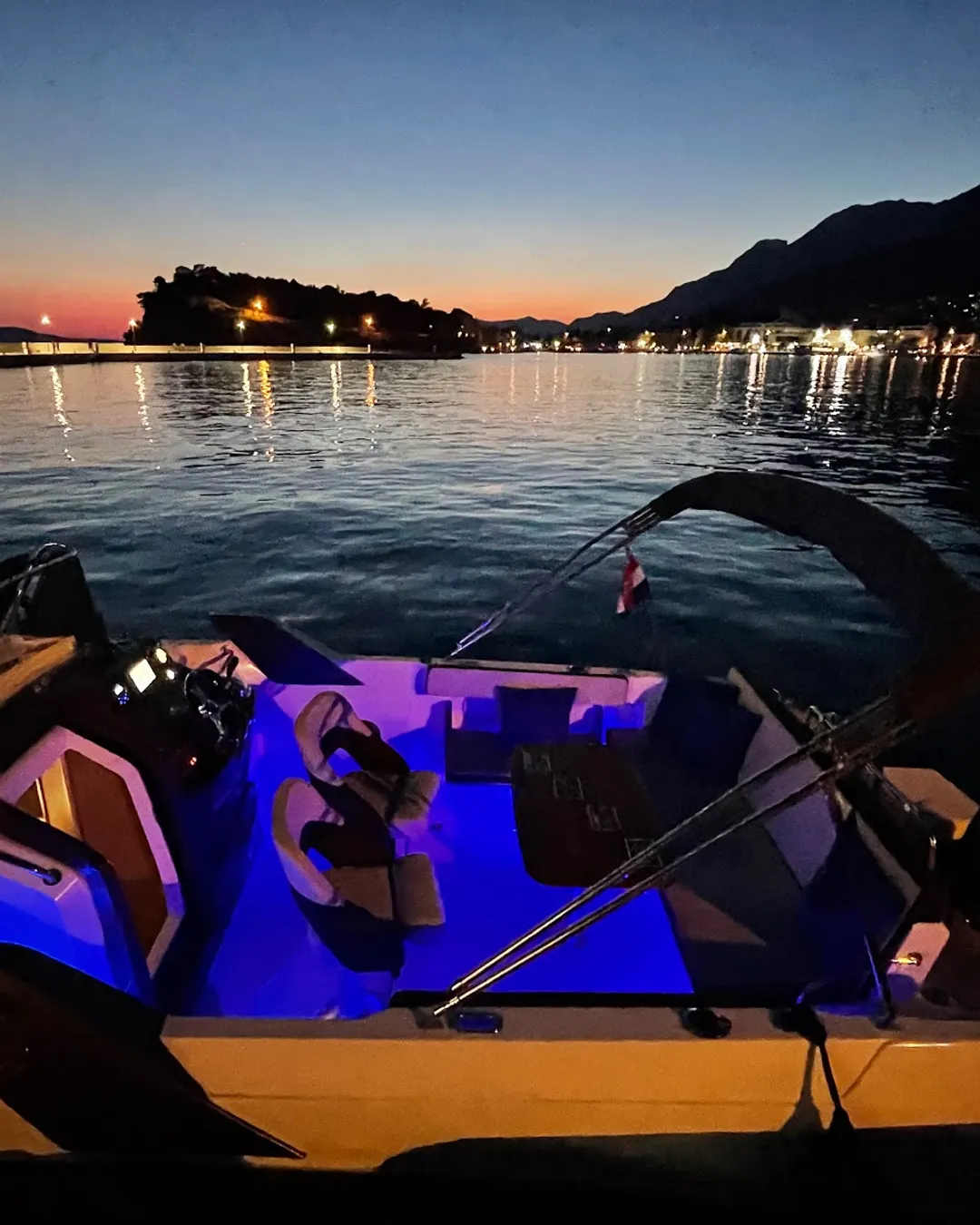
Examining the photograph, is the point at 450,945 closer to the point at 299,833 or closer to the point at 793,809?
the point at 299,833

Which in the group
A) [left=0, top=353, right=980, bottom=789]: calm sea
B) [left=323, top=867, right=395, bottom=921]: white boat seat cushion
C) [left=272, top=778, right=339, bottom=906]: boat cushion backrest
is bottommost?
[left=0, top=353, right=980, bottom=789]: calm sea

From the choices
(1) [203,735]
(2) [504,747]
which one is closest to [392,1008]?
(1) [203,735]

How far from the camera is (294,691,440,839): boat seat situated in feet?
13.9

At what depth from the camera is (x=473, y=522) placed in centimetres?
1922

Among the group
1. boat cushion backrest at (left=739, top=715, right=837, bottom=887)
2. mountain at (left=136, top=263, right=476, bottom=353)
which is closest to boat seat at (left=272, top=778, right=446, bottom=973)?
boat cushion backrest at (left=739, top=715, right=837, bottom=887)

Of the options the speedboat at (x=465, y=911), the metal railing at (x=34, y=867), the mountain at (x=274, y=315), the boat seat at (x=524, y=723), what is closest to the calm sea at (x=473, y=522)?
the boat seat at (x=524, y=723)

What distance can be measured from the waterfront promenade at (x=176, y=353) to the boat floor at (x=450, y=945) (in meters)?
106

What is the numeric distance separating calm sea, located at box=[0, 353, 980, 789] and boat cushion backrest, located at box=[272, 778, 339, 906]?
7.43 m

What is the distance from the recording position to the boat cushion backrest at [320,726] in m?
4.17

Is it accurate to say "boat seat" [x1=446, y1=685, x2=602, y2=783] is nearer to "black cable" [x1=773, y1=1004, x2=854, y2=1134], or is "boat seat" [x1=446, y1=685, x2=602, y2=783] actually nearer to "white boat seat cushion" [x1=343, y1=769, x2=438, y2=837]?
"white boat seat cushion" [x1=343, y1=769, x2=438, y2=837]

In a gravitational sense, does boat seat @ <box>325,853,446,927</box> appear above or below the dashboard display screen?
below

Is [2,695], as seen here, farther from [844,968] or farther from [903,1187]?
[903,1187]

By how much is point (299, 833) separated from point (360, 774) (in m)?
1.19

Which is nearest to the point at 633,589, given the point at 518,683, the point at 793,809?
the point at 518,683
